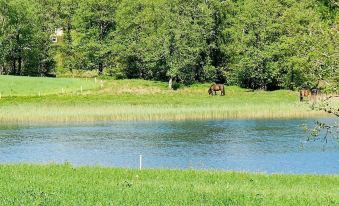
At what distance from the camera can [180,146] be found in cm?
4359

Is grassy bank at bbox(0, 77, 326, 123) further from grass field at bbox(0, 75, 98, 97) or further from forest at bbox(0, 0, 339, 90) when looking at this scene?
forest at bbox(0, 0, 339, 90)

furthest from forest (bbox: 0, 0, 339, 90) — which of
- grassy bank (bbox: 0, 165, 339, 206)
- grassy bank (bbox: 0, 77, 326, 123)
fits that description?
grassy bank (bbox: 0, 165, 339, 206)

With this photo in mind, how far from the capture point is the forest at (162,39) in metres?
91.7

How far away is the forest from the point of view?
91.7m

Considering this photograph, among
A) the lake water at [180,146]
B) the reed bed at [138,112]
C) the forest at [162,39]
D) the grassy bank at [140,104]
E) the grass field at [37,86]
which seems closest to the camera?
the lake water at [180,146]

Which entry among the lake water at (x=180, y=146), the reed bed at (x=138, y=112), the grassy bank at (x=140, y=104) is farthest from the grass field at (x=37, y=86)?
the lake water at (x=180, y=146)

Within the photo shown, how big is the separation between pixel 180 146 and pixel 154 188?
2470 centimetres

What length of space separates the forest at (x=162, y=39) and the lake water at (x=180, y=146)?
3146cm

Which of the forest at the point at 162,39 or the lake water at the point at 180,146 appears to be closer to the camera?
the lake water at the point at 180,146

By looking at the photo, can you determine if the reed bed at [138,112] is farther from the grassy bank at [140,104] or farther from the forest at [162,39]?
the forest at [162,39]

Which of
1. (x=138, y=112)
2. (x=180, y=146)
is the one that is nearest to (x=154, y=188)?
(x=180, y=146)

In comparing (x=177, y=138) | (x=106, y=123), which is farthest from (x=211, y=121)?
(x=177, y=138)

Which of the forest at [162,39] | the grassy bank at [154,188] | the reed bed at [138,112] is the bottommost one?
the reed bed at [138,112]

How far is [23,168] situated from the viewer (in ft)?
84.2
